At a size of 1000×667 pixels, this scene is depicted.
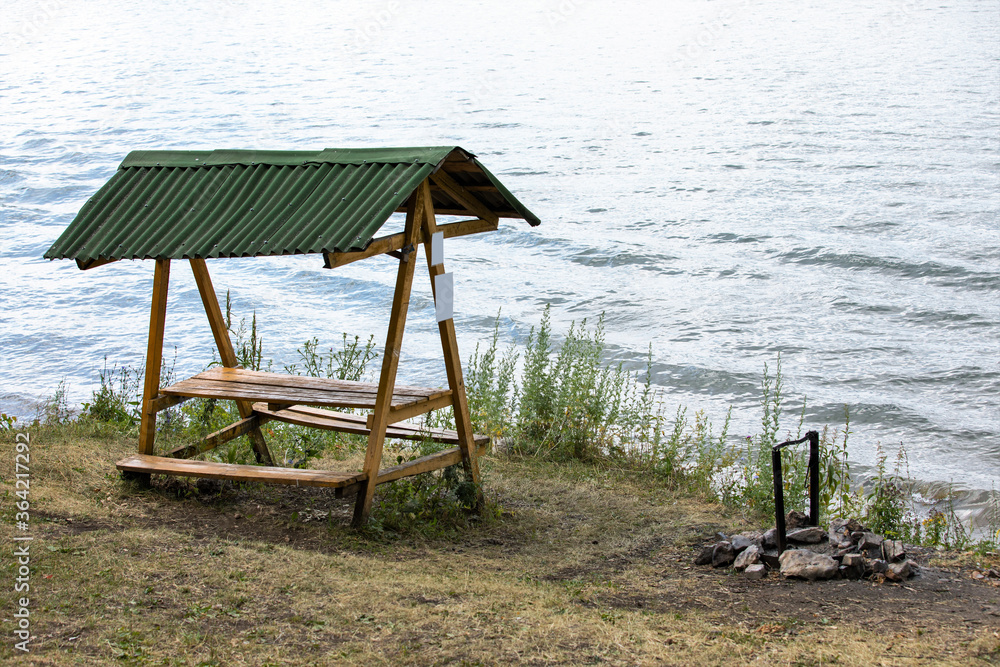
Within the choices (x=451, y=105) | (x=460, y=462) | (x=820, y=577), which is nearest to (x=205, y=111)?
(x=451, y=105)

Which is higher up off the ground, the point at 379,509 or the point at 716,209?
the point at 716,209

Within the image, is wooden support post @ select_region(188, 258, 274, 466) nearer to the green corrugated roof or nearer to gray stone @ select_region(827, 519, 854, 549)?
the green corrugated roof

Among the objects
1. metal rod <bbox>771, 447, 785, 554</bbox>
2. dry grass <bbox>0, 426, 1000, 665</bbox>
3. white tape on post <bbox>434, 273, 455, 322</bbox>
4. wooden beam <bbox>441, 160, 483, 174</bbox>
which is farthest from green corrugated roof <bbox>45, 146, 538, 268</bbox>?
metal rod <bbox>771, 447, 785, 554</bbox>

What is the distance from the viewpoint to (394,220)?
23047mm

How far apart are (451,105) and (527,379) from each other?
22.5 metres

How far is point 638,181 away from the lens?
23.7 m

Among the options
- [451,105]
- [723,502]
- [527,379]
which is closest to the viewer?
[723,502]

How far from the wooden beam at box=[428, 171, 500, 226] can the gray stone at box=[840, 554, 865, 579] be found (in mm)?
3283

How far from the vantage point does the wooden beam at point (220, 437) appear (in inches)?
278

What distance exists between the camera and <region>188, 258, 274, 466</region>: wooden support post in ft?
22.7

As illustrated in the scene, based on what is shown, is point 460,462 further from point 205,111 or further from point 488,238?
point 205,111

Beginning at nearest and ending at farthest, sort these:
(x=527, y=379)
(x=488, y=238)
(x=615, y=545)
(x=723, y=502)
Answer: (x=615, y=545) → (x=723, y=502) → (x=527, y=379) → (x=488, y=238)

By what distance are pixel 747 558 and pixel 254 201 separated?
12.8 feet

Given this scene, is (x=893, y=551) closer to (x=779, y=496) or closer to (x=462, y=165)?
(x=779, y=496)
